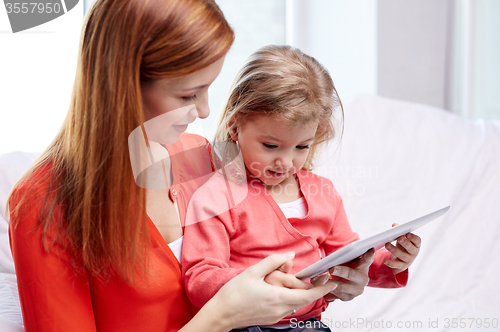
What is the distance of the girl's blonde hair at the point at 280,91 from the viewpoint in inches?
34.1

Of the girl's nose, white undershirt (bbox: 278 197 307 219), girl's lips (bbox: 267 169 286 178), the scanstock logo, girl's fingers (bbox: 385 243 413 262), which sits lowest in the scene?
girl's fingers (bbox: 385 243 413 262)

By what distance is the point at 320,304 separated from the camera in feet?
3.04

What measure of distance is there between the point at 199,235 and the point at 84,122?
315mm

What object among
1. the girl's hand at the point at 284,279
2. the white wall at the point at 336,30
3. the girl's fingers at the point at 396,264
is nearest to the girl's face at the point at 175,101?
the girl's hand at the point at 284,279

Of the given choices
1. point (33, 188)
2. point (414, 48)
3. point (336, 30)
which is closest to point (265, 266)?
point (33, 188)

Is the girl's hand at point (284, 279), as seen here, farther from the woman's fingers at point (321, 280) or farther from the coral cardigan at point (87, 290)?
the coral cardigan at point (87, 290)

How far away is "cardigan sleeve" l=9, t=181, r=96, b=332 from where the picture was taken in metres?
0.66

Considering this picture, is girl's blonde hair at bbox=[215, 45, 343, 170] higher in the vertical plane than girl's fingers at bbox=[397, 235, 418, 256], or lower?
higher

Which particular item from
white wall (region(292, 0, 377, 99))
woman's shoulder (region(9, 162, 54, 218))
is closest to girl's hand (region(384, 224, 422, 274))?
woman's shoulder (region(9, 162, 54, 218))

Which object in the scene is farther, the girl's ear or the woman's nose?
the girl's ear

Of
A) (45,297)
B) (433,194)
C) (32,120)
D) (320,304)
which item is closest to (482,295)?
(433,194)

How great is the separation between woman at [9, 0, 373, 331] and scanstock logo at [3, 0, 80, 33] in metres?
1.07

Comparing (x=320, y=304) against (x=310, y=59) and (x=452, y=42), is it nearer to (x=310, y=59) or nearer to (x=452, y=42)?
(x=310, y=59)

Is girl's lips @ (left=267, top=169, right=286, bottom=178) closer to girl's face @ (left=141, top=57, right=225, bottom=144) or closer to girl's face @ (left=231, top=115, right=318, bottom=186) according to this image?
girl's face @ (left=231, top=115, right=318, bottom=186)
